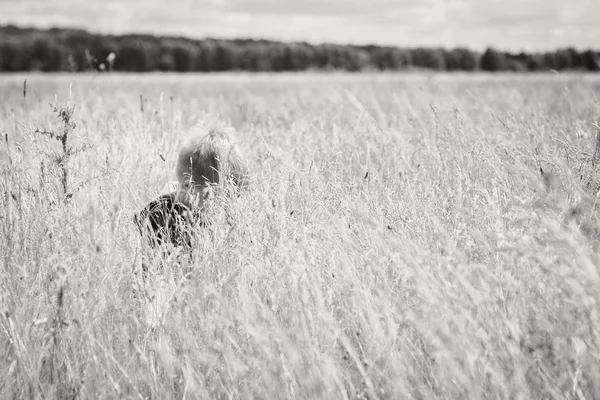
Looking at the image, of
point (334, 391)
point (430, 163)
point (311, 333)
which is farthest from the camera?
point (430, 163)

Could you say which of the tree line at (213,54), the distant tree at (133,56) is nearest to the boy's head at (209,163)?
the tree line at (213,54)

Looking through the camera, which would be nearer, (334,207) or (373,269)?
(373,269)

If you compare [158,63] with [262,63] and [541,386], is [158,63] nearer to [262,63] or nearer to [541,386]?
[262,63]

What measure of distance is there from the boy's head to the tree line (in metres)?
51.1

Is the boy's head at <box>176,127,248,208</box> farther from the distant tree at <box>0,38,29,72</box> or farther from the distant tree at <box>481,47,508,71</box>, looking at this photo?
the distant tree at <box>0,38,29,72</box>

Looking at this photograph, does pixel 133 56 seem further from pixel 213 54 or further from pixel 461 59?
pixel 461 59

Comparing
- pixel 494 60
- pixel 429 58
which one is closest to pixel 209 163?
pixel 494 60

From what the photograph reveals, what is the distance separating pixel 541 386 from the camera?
163cm

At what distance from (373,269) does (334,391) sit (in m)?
0.69

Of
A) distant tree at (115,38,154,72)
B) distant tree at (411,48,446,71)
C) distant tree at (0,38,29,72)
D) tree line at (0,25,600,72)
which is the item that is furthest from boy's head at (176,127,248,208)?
distant tree at (115,38,154,72)

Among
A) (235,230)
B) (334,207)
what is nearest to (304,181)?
(334,207)

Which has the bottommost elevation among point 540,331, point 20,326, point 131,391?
point 131,391

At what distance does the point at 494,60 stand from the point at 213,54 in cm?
5370

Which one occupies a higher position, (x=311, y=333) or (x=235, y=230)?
(x=235, y=230)
